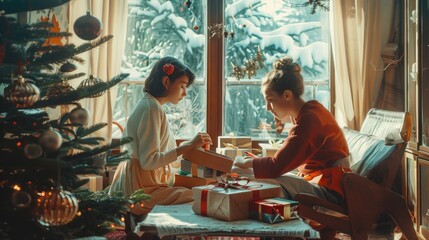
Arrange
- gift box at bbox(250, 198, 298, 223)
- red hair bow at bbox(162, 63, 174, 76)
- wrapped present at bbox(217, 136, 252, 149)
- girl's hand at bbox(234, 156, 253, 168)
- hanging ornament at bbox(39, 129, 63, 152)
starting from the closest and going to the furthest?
hanging ornament at bbox(39, 129, 63, 152)
gift box at bbox(250, 198, 298, 223)
girl's hand at bbox(234, 156, 253, 168)
red hair bow at bbox(162, 63, 174, 76)
wrapped present at bbox(217, 136, 252, 149)

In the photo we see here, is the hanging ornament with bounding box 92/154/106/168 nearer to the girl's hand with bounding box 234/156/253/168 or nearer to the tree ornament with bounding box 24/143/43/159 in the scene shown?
the tree ornament with bounding box 24/143/43/159

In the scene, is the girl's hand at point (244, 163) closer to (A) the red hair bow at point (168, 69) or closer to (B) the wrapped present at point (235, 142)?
(A) the red hair bow at point (168, 69)

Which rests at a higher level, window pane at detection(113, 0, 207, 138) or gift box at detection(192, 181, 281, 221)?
window pane at detection(113, 0, 207, 138)

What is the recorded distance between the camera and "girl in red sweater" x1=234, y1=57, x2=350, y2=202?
2.61 metres

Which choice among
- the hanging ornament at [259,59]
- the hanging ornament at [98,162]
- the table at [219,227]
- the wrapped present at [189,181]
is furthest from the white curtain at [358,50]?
the hanging ornament at [98,162]

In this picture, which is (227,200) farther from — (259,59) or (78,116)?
(259,59)

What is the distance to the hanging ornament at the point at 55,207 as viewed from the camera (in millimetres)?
1472

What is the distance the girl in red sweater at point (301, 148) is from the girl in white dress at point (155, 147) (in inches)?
13.1

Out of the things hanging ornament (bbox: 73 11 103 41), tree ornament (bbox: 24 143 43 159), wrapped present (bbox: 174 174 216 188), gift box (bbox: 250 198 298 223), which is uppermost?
hanging ornament (bbox: 73 11 103 41)

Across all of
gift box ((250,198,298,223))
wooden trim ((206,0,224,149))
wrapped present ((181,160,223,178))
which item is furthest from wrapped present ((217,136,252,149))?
gift box ((250,198,298,223))

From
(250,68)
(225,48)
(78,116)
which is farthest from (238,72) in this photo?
(78,116)

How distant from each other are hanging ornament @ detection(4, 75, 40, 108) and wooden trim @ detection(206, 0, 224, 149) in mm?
2924

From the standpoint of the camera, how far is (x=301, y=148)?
2637 mm

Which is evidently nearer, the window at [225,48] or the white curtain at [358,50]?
the white curtain at [358,50]
